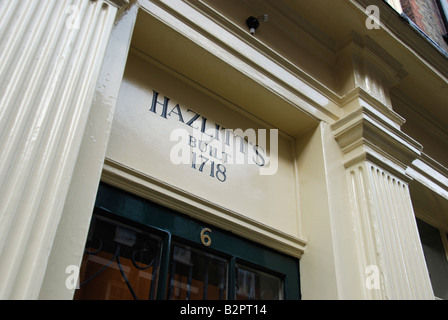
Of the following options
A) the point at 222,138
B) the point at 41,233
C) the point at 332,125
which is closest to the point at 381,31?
the point at 332,125

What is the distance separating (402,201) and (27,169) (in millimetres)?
2858

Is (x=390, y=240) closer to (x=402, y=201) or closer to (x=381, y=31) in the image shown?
(x=402, y=201)

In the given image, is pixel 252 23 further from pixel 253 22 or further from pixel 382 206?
Answer: pixel 382 206

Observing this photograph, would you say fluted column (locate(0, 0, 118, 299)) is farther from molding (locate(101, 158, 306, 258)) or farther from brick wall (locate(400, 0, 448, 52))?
brick wall (locate(400, 0, 448, 52))

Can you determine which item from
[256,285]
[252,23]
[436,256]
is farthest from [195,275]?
[436,256]

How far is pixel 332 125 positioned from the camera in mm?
3883

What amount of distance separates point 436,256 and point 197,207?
3100 millimetres

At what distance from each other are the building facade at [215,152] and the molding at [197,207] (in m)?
0.01

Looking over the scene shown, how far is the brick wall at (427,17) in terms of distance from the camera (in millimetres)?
6789

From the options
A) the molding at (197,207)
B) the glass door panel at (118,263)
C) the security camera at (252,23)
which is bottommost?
the glass door panel at (118,263)

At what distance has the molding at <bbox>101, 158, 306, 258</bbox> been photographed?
8.70 feet

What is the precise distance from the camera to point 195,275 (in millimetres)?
2781

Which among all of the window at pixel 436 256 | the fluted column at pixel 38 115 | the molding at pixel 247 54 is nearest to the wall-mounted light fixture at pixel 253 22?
the molding at pixel 247 54

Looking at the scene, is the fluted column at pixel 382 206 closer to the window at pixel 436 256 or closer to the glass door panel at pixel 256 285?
the glass door panel at pixel 256 285
